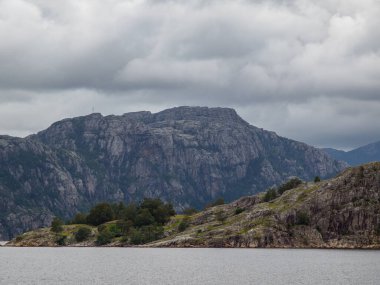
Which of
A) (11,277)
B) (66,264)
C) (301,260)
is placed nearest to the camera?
(11,277)

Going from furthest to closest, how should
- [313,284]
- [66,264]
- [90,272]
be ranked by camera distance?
[66,264]
[90,272]
[313,284]

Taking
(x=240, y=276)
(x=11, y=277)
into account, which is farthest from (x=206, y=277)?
(x=11, y=277)

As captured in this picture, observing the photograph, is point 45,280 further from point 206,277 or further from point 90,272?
point 206,277

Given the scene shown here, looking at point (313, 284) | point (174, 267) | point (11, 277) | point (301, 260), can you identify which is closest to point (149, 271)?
point (174, 267)

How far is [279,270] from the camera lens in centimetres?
15112

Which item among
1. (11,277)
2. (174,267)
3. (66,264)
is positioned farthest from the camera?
(66,264)

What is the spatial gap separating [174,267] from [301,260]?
4712 centimetres

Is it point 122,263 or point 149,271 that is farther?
point 122,263

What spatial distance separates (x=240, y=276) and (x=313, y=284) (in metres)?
21.2

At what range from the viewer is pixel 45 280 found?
406 feet

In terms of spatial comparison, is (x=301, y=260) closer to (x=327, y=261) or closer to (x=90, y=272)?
(x=327, y=261)

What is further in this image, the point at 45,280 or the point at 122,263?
the point at 122,263

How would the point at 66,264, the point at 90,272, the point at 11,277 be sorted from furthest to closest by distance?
1. the point at 66,264
2. the point at 90,272
3. the point at 11,277

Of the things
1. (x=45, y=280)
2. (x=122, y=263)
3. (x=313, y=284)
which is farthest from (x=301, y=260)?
(x=45, y=280)
